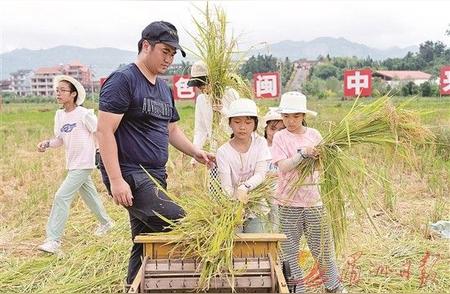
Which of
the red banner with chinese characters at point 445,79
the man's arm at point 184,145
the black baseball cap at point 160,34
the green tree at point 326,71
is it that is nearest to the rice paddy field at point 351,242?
the man's arm at point 184,145

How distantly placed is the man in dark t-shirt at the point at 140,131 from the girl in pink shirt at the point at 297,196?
0.62 metres

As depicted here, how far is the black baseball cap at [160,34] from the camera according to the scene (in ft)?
9.16

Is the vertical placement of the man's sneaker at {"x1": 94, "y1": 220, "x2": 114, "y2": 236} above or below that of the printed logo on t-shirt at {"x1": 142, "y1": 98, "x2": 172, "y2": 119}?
below

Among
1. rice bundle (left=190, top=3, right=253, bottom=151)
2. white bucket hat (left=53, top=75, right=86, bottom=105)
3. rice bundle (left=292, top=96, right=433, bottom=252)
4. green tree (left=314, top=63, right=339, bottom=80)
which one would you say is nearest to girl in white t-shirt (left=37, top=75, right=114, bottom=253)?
white bucket hat (left=53, top=75, right=86, bottom=105)

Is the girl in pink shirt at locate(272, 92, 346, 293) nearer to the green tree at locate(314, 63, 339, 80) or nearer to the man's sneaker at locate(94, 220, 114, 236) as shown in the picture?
the man's sneaker at locate(94, 220, 114, 236)

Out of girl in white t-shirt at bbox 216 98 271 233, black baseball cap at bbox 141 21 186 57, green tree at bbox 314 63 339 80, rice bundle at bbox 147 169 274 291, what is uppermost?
green tree at bbox 314 63 339 80

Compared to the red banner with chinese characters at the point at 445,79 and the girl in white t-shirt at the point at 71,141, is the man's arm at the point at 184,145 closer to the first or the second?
the girl in white t-shirt at the point at 71,141

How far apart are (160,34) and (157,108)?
0.38m

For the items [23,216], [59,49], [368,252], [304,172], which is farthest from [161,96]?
[59,49]

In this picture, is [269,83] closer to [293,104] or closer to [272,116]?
[272,116]

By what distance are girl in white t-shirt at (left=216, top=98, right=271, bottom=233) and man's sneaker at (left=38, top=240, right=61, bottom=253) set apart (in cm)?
199

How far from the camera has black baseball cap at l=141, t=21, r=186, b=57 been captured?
2.79 metres

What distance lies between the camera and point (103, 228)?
4.79m

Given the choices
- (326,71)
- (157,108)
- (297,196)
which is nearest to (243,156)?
(297,196)
